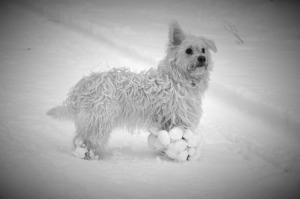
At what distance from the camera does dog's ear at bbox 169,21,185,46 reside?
3633mm

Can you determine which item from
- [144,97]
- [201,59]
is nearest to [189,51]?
[201,59]

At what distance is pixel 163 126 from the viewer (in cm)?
361

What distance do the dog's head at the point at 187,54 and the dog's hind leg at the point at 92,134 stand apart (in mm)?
1092

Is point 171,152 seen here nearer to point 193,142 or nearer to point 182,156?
point 182,156

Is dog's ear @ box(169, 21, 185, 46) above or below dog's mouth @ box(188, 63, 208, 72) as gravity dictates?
above

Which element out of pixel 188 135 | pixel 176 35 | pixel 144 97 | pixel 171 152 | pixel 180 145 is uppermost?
pixel 176 35

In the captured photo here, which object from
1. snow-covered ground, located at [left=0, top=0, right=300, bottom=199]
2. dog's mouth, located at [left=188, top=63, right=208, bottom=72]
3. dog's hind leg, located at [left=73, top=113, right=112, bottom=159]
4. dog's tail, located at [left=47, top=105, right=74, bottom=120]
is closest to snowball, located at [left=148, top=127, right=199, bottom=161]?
snow-covered ground, located at [left=0, top=0, right=300, bottom=199]

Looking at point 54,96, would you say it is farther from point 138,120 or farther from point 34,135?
point 138,120

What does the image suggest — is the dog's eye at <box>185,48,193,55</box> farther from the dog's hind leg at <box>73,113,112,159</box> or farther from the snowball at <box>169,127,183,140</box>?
the dog's hind leg at <box>73,113,112,159</box>

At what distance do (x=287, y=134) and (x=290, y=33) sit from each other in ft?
19.0

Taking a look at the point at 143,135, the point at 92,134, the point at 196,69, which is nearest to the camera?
the point at 92,134

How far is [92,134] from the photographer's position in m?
3.31

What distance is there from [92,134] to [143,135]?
50.6 inches

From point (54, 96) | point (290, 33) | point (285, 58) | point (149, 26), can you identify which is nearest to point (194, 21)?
point (149, 26)
